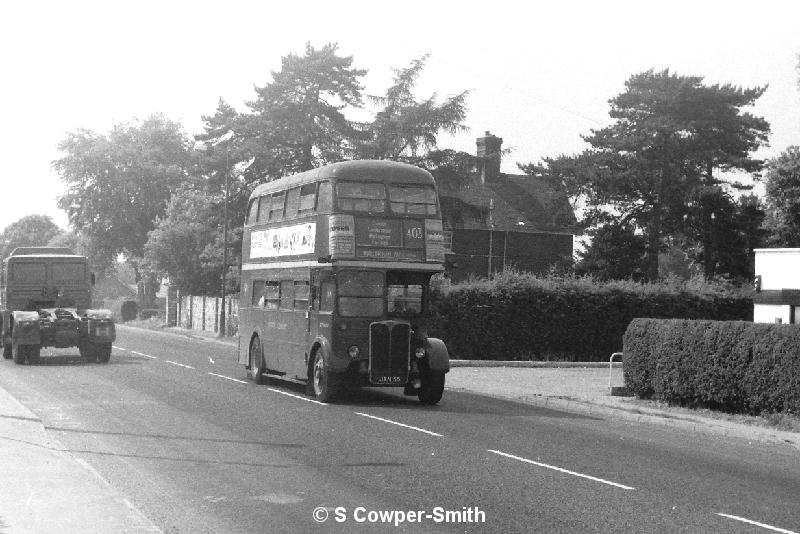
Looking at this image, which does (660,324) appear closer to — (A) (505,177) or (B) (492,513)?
(B) (492,513)

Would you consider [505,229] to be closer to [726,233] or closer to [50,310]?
[726,233]

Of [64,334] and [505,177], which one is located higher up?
[505,177]

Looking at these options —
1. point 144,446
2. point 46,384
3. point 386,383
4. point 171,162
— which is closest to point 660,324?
point 386,383

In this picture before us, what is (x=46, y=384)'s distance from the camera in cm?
2306

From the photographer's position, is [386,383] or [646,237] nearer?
[386,383]

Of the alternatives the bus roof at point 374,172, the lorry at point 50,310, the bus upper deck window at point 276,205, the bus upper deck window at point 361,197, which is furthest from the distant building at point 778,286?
the lorry at point 50,310

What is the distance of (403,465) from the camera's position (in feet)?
41.5

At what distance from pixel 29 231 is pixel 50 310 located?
159 meters

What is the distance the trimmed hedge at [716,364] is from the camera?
59.4 feet

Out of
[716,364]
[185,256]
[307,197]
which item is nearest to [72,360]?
[307,197]

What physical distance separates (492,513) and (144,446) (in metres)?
5.90

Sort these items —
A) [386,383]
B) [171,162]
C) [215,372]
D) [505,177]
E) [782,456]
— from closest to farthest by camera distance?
[782,456] < [386,383] < [215,372] < [505,177] < [171,162]

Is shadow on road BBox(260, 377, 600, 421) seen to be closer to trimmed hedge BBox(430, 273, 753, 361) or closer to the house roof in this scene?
trimmed hedge BBox(430, 273, 753, 361)

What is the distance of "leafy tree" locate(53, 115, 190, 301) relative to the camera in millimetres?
94812
